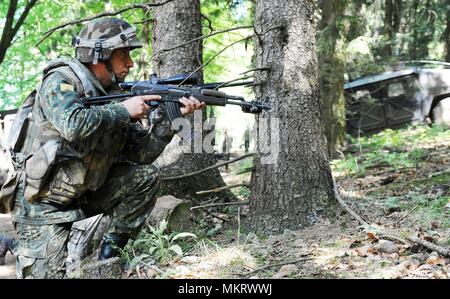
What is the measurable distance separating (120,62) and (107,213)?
1.36m

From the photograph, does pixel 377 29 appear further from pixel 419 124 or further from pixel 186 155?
pixel 186 155

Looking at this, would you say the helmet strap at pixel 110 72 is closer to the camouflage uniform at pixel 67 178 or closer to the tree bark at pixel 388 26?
the camouflage uniform at pixel 67 178

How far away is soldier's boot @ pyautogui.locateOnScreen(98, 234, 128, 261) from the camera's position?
4.48m

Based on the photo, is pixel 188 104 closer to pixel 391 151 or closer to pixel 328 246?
pixel 328 246

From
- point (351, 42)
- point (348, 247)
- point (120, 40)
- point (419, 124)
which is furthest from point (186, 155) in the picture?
point (419, 124)

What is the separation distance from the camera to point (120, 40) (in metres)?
4.46

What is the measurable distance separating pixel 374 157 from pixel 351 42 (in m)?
2.67

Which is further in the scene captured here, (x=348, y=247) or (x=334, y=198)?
(x=334, y=198)

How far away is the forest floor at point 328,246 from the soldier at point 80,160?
444mm

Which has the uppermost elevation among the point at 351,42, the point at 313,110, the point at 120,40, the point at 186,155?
the point at 351,42

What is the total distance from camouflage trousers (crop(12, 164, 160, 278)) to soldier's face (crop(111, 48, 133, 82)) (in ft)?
2.70

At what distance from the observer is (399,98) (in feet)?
43.2

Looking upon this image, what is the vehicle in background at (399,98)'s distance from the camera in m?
12.4

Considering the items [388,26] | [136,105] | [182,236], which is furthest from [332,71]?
[388,26]
